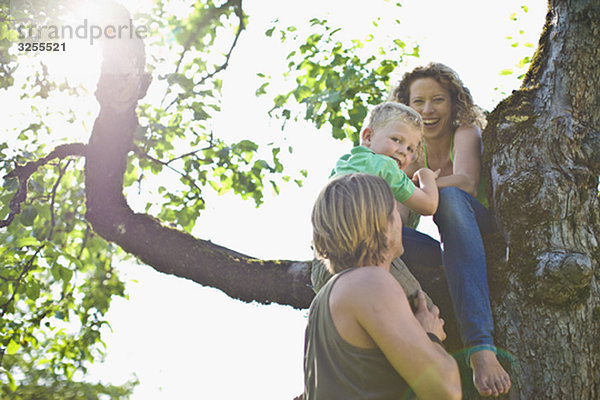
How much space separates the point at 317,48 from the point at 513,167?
401 centimetres

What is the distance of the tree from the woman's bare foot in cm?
13

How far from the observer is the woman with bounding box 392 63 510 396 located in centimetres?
239

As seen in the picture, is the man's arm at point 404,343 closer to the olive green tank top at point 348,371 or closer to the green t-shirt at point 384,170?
the olive green tank top at point 348,371

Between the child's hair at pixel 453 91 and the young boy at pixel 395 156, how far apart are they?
2.39ft

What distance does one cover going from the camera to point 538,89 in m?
3.05

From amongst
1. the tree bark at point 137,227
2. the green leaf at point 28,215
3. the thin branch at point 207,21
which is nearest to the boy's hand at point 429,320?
the tree bark at point 137,227

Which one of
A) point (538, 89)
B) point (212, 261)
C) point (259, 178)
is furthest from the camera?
point (259, 178)

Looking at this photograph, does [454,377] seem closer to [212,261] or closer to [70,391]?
[212,261]

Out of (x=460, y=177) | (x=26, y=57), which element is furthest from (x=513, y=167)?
(x=26, y=57)

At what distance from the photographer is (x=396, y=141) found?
280cm

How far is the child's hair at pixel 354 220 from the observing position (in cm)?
186

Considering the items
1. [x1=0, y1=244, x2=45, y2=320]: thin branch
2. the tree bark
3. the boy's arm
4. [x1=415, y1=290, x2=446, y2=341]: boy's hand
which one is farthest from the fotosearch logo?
[x1=415, y1=290, x2=446, y2=341]: boy's hand

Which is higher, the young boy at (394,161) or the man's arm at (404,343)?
the young boy at (394,161)

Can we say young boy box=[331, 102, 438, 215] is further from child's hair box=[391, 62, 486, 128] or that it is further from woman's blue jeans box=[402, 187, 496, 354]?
child's hair box=[391, 62, 486, 128]
